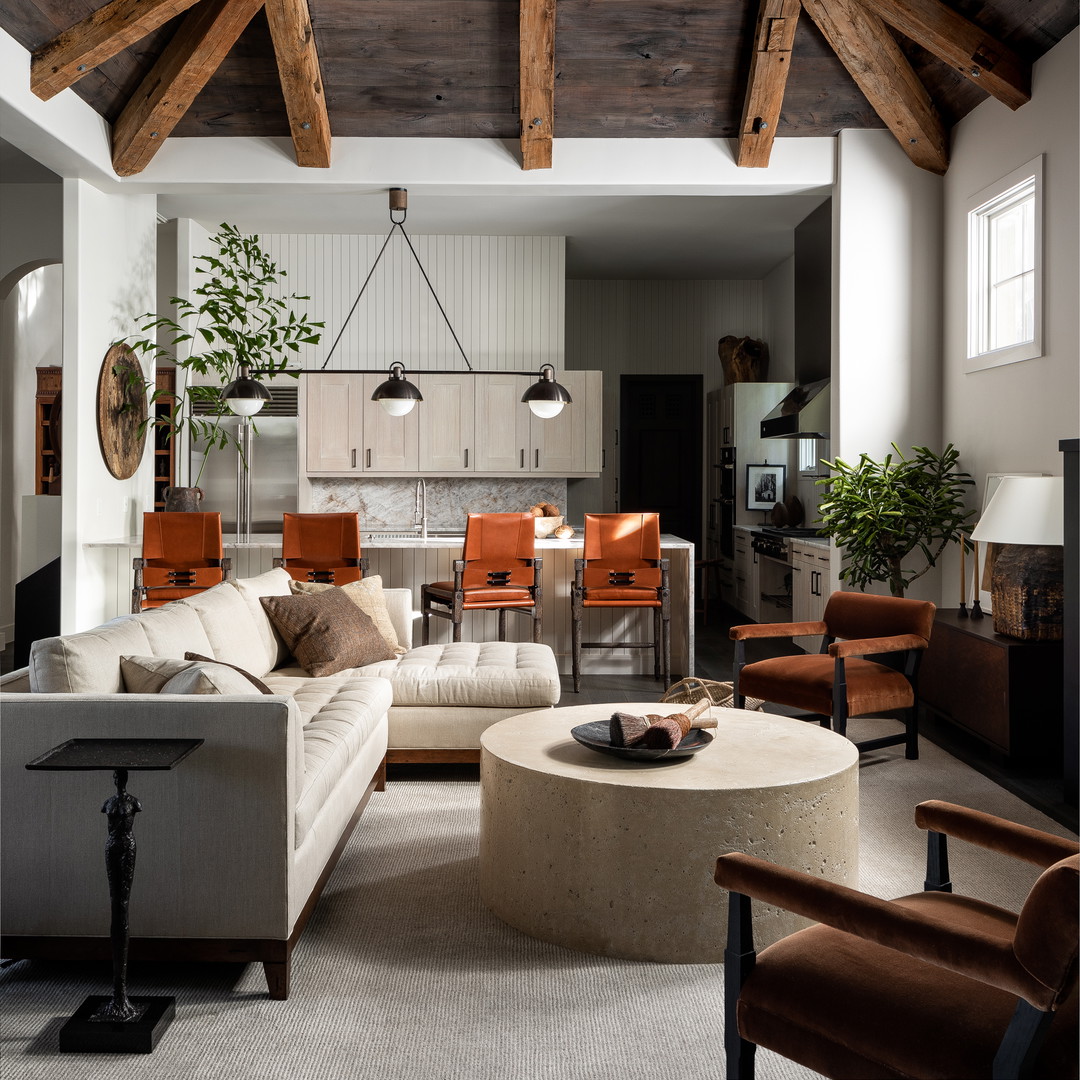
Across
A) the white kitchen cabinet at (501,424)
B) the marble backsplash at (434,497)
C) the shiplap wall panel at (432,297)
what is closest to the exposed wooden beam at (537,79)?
the white kitchen cabinet at (501,424)

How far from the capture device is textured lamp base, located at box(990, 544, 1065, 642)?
13.3ft

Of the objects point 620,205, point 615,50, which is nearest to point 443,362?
point 620,205

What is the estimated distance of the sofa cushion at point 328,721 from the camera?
2.52 m

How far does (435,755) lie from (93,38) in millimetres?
3823

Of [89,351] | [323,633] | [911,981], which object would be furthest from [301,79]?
[911,981]

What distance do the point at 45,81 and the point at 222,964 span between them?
14.4 ft

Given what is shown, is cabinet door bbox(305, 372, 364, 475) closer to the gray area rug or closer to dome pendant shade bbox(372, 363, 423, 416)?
dome pendant shade bbox(372, 363, 423, 416)

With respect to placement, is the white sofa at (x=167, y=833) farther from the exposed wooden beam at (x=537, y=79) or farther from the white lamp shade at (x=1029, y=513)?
the exposed wooden beam at (x=537, y=79)

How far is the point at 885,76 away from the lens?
5.47m

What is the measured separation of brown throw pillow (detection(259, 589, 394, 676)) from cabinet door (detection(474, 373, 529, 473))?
4283 mm

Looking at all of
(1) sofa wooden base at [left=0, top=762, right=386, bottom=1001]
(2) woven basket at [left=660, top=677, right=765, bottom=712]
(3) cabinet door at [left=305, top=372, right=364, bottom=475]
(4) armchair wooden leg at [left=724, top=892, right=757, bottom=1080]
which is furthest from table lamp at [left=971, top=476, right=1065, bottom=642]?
(3) cabinet door at [left=305, top=372, right=364, bottom=475]

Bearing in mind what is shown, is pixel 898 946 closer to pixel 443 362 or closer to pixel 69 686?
pixel 69 686

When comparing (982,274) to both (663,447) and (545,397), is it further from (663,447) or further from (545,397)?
(663,447)

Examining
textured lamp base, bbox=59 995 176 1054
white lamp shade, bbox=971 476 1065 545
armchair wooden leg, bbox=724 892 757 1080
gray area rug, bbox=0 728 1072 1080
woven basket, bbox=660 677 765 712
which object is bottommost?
gray area rug, bbox=0 728 1072 1080
